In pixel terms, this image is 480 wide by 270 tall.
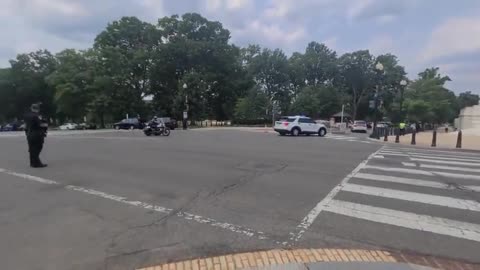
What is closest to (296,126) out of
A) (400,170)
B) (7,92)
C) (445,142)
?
(445,142)

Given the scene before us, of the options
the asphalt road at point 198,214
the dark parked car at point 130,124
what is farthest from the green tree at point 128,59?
the asphalt road at point 198,214

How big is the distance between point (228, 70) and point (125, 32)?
1929cm

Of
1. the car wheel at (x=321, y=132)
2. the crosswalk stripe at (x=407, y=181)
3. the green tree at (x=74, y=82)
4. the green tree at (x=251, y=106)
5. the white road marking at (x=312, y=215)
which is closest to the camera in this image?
the white road marking at (x=312, y=215)

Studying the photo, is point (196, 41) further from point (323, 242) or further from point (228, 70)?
point (323, 242)

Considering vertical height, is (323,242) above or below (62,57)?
below

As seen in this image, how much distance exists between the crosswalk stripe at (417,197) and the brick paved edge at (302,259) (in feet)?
9.30

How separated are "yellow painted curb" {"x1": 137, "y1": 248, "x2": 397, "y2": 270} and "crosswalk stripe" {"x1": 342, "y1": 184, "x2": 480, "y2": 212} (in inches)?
119

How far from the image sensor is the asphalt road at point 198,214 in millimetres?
4824

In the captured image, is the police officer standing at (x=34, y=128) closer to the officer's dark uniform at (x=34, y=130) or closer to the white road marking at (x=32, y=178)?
the officer's dark uniform at (x=34, y=130)

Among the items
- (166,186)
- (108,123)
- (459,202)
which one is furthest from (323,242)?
(108,123)

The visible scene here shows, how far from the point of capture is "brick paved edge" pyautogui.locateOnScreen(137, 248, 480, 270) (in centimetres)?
430

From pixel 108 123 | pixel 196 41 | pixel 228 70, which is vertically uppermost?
pixel 196 41

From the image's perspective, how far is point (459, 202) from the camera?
7.25m

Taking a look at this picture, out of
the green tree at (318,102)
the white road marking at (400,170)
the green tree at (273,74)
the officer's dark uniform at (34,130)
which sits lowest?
the white road marking at (400,170)
